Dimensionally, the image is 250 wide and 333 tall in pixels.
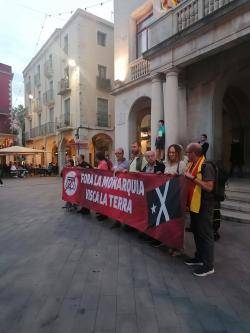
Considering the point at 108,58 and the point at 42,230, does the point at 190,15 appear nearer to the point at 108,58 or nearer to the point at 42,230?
the point at 42,230

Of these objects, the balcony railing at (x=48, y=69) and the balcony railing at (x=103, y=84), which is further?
the balcony railing at (x=48, y=69)

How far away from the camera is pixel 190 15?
9461mm

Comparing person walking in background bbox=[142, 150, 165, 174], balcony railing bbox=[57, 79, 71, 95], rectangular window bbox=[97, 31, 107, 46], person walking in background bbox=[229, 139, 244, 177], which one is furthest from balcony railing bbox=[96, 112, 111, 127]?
person walking in background bbox=[142, 150, 165, 174]

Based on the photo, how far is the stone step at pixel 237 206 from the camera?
7098 mm

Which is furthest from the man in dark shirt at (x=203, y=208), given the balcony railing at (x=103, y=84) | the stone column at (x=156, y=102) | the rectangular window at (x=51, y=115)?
the rectangular window at (x=51, y=115)

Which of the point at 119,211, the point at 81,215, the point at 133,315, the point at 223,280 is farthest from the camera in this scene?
the point at 81,215

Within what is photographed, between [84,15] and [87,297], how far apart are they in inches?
1134

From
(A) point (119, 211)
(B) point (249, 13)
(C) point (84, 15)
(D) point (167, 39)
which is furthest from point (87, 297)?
(C) point (84, 15)

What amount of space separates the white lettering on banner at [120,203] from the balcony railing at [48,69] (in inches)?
1176

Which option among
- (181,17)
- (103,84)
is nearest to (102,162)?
(181,17)

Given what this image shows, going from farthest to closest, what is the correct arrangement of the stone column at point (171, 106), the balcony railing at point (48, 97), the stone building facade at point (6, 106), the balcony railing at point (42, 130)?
1. the stone building facade at point (6, 106)
2. the balcony railing at point (42, 130)
3. the balcony railing at point (48, 97)
4. the stone column at point (171, 106)

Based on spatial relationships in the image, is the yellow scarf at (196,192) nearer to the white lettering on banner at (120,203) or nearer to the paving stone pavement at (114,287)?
the paving stone pavement at (114,287)

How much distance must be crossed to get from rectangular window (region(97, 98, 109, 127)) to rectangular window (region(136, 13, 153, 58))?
584 inches

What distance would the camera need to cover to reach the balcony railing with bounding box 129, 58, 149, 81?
13548 mm
